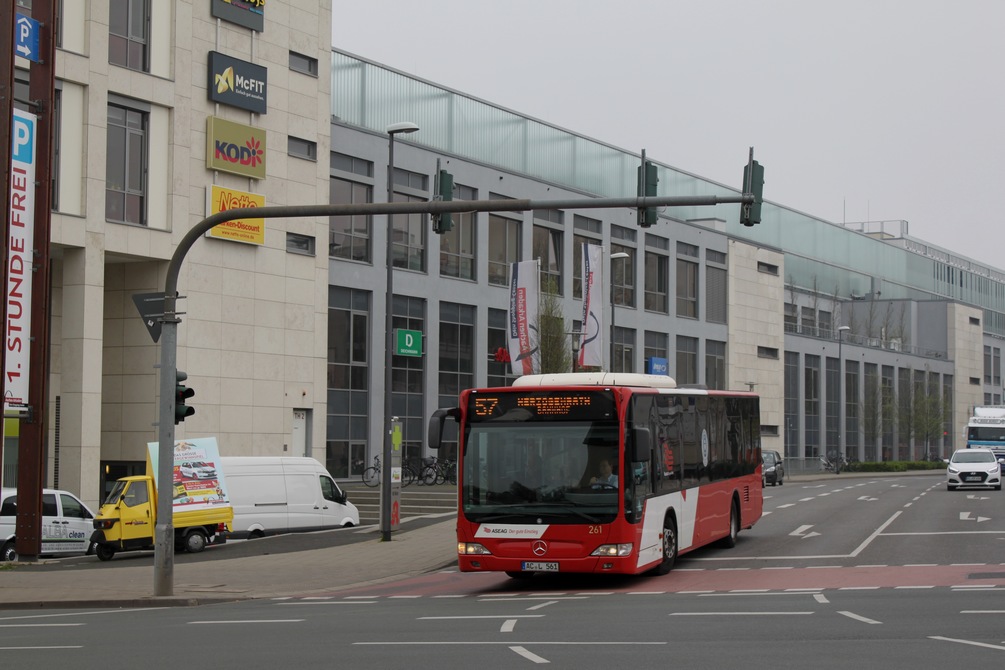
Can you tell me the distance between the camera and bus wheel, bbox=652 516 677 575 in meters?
20.7

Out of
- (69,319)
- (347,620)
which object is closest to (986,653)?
(347,620)

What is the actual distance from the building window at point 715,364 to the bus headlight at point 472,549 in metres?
56.4

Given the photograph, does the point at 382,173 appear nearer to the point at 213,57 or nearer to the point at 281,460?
the point at 213,57

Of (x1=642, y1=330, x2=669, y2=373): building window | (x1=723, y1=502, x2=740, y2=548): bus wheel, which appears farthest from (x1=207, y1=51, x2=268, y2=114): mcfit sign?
(x1=642, y1=330, x2=669, y2=373): building window

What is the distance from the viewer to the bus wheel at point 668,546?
2069 centimetres

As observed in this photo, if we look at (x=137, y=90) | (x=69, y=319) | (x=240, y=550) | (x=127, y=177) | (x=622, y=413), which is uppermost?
(x=137, y=90)

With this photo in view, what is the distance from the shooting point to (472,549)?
19.1m

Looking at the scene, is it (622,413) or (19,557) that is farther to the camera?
(19,557)

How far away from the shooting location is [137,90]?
36969mm

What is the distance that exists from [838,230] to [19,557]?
283 ft

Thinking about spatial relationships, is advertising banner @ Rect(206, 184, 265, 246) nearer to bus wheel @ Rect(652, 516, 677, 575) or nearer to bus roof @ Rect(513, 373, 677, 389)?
bus roof @ Rect(513, 373, 677, 389)

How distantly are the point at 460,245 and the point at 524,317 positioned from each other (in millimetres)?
15434

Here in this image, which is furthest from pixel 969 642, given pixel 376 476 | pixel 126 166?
pixel 376 476

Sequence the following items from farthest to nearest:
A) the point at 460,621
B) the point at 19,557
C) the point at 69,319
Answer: the point at 69,319 < the point at 19,557 < the point at 460,621
